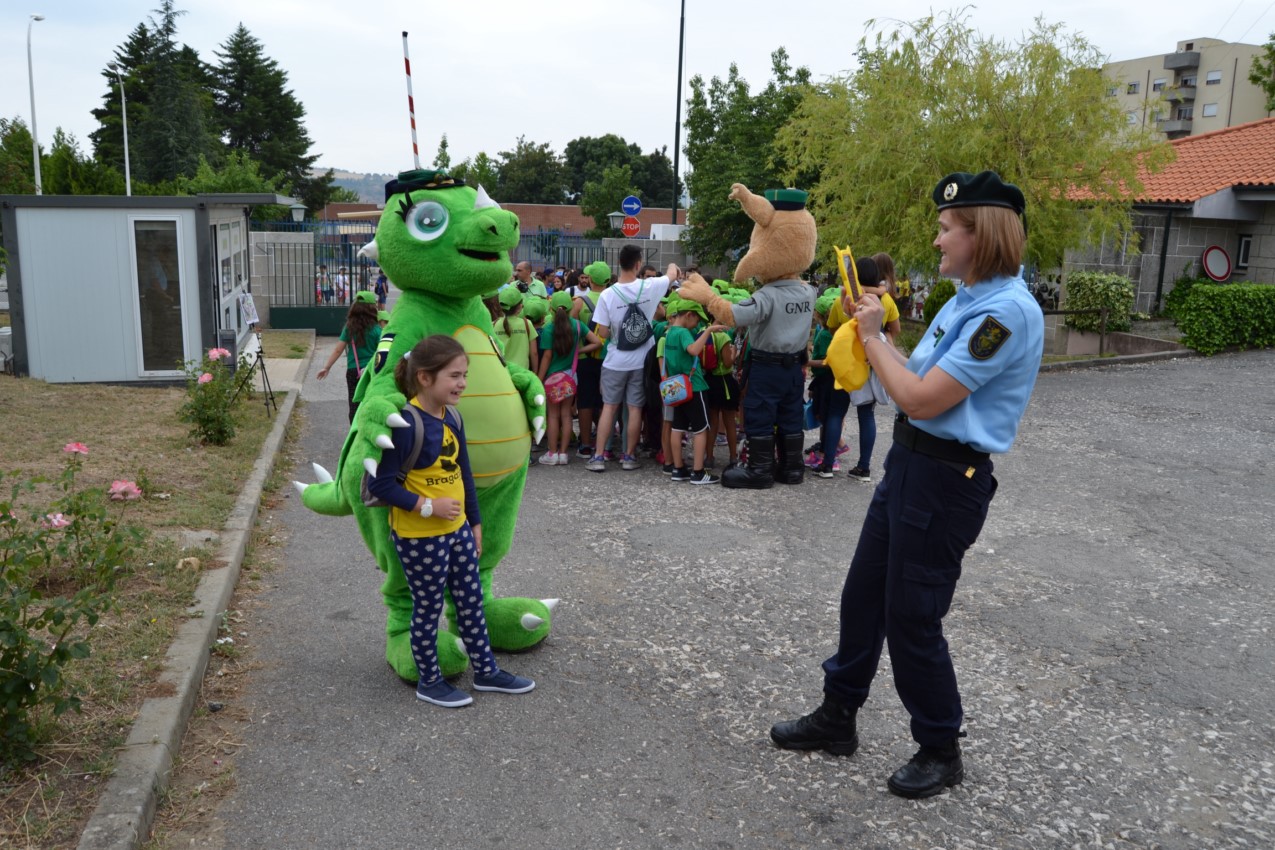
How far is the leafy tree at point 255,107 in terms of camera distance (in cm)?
6531

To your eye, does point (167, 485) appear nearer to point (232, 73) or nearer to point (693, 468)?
point (693, 468)

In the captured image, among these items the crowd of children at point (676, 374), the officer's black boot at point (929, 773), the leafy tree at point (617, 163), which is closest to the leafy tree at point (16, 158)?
the crowd of children at point (676, 374)

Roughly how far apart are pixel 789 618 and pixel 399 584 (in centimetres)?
211

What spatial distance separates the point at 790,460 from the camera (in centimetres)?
872

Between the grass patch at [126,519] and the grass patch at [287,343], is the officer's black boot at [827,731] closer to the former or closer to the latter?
the grass patch at [126,519]

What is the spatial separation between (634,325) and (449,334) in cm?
439

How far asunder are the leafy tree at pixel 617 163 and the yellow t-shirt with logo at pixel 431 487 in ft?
243

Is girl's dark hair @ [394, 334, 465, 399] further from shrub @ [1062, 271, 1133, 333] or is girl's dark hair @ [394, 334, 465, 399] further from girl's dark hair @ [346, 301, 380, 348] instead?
shrub @ [1062, 271, 1133, 333]

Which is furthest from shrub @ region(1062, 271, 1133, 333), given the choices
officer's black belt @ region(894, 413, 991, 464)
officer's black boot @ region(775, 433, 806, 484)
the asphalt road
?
officer's black belt @ region(894, 413, 991, 464)

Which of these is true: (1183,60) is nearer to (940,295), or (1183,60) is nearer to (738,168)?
(738,168)

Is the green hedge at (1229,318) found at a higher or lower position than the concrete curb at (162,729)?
higher

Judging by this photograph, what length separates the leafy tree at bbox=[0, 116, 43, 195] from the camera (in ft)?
62.2


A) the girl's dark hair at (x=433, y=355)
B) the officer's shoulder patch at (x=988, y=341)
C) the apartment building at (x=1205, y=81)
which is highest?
the apartment building at (x=1205, y=81)

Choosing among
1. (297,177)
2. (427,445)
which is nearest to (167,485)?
(427,445)
